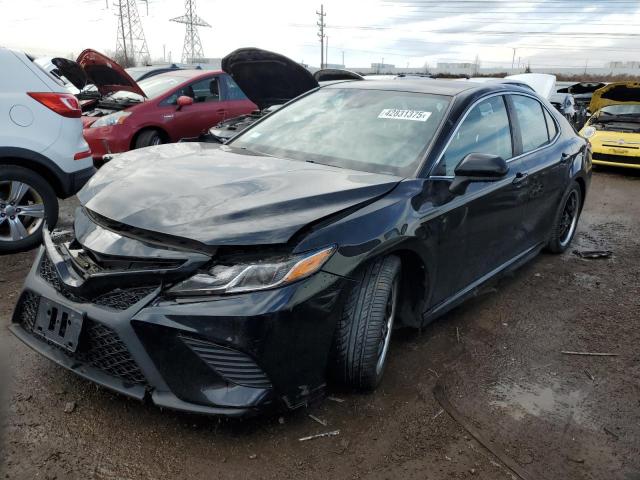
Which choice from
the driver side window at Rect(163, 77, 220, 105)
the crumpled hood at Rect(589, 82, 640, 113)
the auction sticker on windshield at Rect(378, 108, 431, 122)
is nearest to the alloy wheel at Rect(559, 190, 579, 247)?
the auction sticker on windshield at Rect(378, 108, 431, 122)

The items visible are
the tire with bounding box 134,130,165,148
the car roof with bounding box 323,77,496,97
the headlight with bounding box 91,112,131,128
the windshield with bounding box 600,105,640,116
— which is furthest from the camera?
the windshield with bounding box 600,105,640,116

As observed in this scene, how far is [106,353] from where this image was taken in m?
2.24

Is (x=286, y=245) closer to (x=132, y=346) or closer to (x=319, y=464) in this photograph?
(x=132, y=346)

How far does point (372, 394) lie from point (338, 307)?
67 centimetres

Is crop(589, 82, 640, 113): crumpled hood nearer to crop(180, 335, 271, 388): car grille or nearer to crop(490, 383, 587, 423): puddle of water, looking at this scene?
crop(490, 383, 587, 423): puddle of water

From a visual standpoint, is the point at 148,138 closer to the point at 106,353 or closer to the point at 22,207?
the point at 22,207

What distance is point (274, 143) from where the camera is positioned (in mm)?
3504

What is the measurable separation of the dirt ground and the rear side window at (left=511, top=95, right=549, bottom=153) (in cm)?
139

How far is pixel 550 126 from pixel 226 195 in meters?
3.22

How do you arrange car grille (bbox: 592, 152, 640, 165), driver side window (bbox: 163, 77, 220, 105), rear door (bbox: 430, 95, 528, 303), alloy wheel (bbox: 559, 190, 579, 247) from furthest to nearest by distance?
1. car grille (bbox: 592, 152, 640, 165)
2. driver side window (bbox: 163, 77, 220, 105)
3. alloy wheel (bbox: 559, 190, 579, 247)
4. rear door (bbox: 430, 95, 528, 303)

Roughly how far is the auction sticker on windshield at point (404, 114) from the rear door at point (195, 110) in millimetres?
5310

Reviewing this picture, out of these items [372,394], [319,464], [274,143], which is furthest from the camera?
[274,143]

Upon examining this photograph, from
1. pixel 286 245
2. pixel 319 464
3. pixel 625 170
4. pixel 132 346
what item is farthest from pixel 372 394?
pixel 625 170

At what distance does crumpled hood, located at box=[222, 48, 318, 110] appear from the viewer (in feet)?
19.5
